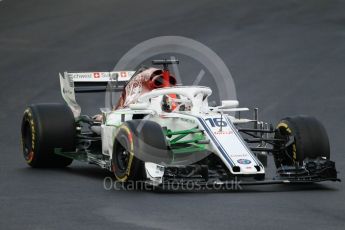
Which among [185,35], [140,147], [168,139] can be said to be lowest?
[140,147]

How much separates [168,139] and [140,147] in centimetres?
114

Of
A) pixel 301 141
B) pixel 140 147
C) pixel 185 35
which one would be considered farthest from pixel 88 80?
pixel 185 35

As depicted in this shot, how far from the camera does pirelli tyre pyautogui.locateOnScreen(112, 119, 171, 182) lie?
13859 mm

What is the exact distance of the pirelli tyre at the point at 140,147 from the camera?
1386cm

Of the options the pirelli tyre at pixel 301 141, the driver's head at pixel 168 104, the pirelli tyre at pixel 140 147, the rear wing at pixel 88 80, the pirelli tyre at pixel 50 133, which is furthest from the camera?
the rear wing at pixel 88 80

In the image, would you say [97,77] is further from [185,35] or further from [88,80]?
[185,35]

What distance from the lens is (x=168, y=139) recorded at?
14953 millimetres

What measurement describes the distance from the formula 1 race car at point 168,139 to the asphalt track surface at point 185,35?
330mm

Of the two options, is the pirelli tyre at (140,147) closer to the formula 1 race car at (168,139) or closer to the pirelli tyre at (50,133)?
the formula 1 race car at (168,139)

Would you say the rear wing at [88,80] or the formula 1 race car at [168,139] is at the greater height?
the rear wing at [88,80]

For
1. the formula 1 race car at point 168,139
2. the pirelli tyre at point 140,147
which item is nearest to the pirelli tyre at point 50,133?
the formula 1 race car at point 168,139

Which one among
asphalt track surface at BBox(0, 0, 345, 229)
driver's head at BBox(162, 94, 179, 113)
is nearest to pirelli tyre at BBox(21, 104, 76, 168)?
asphalt track surface at BBox(0, 0, 345, 229)

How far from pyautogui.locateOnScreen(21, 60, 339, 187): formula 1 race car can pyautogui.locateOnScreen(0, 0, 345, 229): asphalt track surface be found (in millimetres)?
330

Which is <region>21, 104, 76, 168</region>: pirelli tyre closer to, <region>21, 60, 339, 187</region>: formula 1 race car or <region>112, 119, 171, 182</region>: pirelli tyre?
<region>21, 60, 339, 187</region>: formula 1 race car
